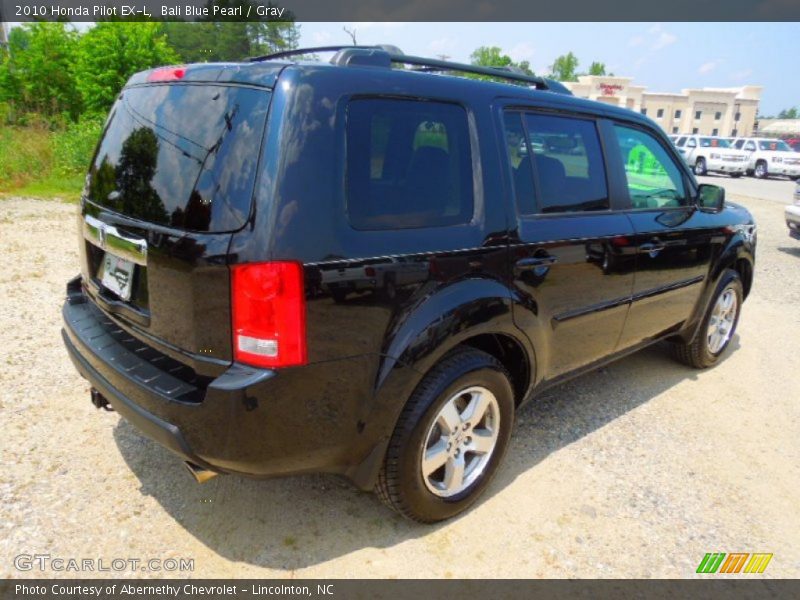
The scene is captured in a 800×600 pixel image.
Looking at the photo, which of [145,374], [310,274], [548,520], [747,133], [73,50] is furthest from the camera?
[747,133]

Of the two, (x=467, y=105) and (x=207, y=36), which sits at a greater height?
(x=207, y=36)

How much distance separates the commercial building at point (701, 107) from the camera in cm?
8496

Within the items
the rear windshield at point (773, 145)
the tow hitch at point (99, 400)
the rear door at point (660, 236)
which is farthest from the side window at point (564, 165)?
the rear windshield at point (773, 145)

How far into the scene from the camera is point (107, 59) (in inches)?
771

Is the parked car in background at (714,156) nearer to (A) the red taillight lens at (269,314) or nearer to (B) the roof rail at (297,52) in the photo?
(B) the roof rail at (297,52)

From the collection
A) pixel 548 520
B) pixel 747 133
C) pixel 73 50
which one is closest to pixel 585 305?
pixel 548 520

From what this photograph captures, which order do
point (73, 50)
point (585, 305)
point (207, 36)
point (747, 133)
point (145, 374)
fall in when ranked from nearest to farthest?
point (145, 374) → point (585, 305) → point (73, 50) → point (207, 36) → point (747, 133)

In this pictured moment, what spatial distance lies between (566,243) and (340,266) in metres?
1.40

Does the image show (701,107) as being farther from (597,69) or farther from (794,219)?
(794,219)

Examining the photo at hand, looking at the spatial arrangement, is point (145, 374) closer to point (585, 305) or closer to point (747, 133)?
point (585, 305)

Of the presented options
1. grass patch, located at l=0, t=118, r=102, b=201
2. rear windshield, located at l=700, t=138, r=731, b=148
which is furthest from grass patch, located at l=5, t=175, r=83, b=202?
rear windshield, located at l=700, t=138, r=731, b=148
